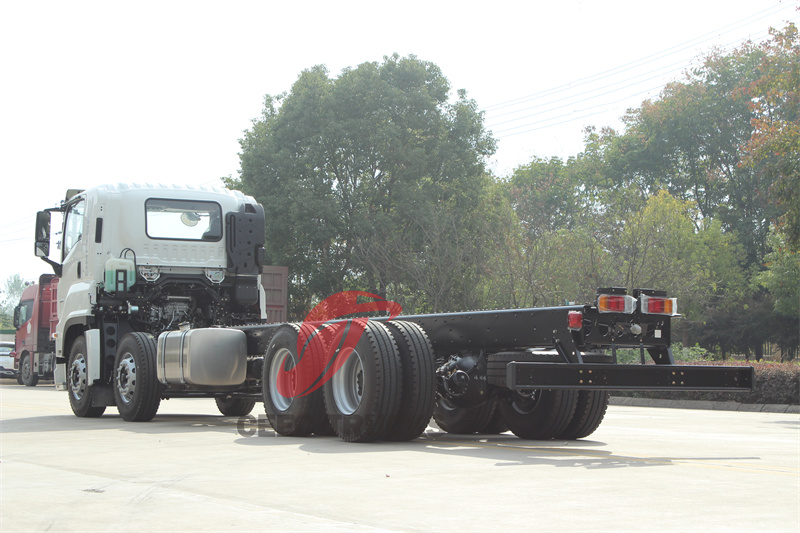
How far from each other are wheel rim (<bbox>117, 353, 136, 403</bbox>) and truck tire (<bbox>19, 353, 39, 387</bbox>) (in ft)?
63.9

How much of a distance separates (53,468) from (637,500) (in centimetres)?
472

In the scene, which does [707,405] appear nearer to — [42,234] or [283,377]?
[283,377]

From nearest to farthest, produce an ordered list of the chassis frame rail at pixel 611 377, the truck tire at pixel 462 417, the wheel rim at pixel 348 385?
the chassis frame rail at pixel 611 377 → the wheel rim at pixel 348 385 → the truck tire at pixel 462 417

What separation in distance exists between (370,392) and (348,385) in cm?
78

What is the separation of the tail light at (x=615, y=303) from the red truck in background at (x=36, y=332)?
76.5 feet

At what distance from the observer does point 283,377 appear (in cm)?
1111

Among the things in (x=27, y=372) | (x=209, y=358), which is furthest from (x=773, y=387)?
(x=27, y=372)

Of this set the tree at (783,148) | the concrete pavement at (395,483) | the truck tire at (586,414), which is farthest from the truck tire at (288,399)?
the tree at (783,148)

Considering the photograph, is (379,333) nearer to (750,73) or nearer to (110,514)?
(110,514)

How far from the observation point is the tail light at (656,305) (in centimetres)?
885

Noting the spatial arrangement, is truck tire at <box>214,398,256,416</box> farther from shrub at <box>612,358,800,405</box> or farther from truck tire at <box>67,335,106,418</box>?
shrub at <box>612,358,800,405</box>

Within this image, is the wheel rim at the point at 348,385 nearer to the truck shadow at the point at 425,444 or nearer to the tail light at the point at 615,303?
the truck shadow at the point at 425,444

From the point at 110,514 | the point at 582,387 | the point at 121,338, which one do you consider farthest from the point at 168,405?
the point at 110,514

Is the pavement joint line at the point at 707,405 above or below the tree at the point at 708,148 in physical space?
below
